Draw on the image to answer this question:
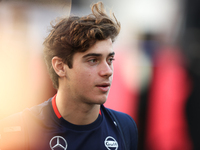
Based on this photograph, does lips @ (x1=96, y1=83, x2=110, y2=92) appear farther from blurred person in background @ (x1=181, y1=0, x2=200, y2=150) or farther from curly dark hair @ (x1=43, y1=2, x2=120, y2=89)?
blurred person in background @ (x1=181, y1=0, x2=200, y2=150)

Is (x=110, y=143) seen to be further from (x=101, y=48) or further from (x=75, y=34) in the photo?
(x=75, y=34)

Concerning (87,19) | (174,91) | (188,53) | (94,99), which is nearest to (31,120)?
(94,99)

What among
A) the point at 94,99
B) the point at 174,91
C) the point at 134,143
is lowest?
the point at 134,143

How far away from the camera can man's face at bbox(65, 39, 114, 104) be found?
1.60m

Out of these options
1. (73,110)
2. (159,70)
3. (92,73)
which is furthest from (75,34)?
(159,70)

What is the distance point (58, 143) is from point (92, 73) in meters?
0.62

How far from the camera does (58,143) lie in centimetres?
163

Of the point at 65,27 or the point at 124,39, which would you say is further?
the point at 124,39

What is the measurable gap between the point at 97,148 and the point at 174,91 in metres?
2.22

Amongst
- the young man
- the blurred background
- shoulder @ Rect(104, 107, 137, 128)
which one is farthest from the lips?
the blurred background

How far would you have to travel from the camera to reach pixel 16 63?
2.18 meters

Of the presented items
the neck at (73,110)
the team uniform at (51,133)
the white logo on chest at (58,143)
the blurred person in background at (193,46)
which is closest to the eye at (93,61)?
the neck at (73,110)

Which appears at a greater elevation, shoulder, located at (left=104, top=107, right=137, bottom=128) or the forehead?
the forehead

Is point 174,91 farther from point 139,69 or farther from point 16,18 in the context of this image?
point 16,18
